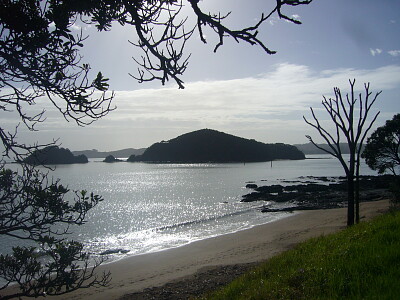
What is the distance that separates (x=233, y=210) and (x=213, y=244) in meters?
18.1

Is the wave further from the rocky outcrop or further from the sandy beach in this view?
the sandy beach

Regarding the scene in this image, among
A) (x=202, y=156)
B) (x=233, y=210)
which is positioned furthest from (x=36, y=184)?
(x=202, y=156)

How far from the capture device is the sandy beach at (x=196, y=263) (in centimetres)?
1392

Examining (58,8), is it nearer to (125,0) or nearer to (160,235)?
(125,0)

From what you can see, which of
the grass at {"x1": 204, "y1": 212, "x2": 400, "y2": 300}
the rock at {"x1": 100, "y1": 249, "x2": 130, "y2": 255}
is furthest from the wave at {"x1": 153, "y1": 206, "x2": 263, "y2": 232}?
the grass at {"x1": 204, "y1": 212, "x2": 400, "y2": 300}

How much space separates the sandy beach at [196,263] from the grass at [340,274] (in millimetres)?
5816

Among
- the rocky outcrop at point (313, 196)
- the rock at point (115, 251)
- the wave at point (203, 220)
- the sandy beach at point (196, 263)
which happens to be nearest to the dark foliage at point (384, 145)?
the rocky outcrop at point (313, 196)

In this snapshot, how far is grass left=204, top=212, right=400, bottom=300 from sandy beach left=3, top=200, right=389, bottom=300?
5.82 meters

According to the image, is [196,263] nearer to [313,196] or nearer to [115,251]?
[115,251]

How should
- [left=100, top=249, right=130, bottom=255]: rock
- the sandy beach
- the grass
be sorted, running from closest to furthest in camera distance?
the grass
the sandy beach
[left=100, top=249, right=130, bottom=255]: rock

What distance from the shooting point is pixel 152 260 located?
20.6 m

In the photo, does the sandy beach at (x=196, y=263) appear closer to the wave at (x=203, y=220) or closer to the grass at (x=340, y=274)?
the grass at (x=340, y=274)

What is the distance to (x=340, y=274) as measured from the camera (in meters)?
5.62

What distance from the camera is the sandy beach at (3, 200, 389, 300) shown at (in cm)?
1392
